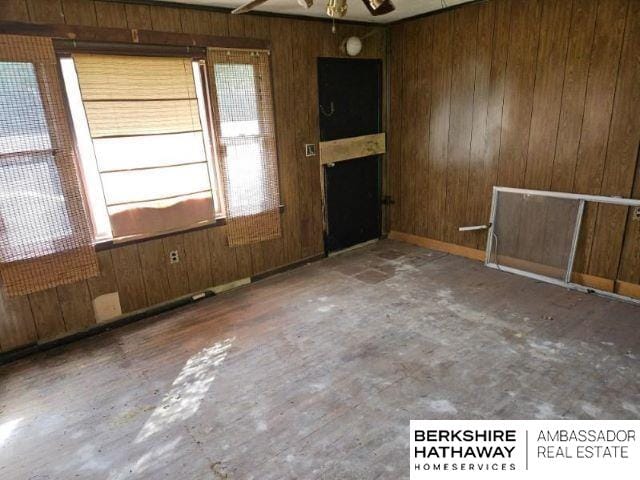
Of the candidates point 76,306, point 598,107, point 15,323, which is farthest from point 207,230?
point 598,107

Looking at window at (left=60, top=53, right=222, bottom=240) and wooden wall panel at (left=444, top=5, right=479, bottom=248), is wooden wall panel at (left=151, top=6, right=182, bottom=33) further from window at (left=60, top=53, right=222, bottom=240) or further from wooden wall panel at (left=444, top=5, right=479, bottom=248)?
wooden wall panel at (left=444, top=5, right=479, bottom=248)

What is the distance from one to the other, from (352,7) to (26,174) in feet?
9.71

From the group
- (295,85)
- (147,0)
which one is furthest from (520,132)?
(147,0)

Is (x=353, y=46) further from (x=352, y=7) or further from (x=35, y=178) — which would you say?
(x=35, y=178)

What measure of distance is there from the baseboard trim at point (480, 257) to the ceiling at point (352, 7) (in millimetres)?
2417

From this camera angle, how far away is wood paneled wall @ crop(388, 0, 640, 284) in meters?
3.18

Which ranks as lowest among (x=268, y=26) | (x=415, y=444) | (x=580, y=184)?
(x=415, y=444)

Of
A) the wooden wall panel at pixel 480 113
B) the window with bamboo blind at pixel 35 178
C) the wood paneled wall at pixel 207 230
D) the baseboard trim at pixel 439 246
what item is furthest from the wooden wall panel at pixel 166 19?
the baseboard trim at pixel 439 246

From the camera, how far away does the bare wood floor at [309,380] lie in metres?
2.02

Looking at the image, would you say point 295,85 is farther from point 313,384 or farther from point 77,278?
point 313,384

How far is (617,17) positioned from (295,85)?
2.66 m

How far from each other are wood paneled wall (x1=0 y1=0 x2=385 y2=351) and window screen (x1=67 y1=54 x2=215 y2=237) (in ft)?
0.77

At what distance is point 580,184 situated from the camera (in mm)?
3473

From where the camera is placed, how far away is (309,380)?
8.25 ft
